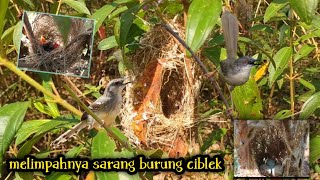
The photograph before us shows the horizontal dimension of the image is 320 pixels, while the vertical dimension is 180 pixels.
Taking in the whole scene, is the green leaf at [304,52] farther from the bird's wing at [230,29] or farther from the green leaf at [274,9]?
the bird's wing at [230,29]

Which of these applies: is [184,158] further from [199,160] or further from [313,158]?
[313,158]

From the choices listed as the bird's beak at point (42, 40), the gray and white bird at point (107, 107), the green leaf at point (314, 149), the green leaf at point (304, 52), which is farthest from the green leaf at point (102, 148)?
the green leaf at point (304, 52)

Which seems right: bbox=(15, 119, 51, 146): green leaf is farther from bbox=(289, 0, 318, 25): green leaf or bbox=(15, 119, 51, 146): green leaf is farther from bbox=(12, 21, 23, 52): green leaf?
bbox=(289, 0, 318, 25): green leaf

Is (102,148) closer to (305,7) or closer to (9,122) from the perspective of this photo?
(9,122)

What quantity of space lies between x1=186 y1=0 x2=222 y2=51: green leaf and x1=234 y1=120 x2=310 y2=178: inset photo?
0.49 feet

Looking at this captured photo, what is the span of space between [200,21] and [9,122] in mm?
282

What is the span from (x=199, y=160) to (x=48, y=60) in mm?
295

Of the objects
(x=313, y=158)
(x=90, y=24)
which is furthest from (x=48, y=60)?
(x=313, y=158)

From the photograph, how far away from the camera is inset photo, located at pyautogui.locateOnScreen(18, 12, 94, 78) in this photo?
2.02 feet

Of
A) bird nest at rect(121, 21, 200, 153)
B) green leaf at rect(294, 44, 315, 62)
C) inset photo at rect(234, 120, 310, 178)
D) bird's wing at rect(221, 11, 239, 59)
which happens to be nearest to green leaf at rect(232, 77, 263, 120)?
inset photo at rect(234, 120, 310, 178)

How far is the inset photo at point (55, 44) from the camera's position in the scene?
2.02ft

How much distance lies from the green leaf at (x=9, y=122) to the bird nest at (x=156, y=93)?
24 cm

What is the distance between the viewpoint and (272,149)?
24.6 inches
